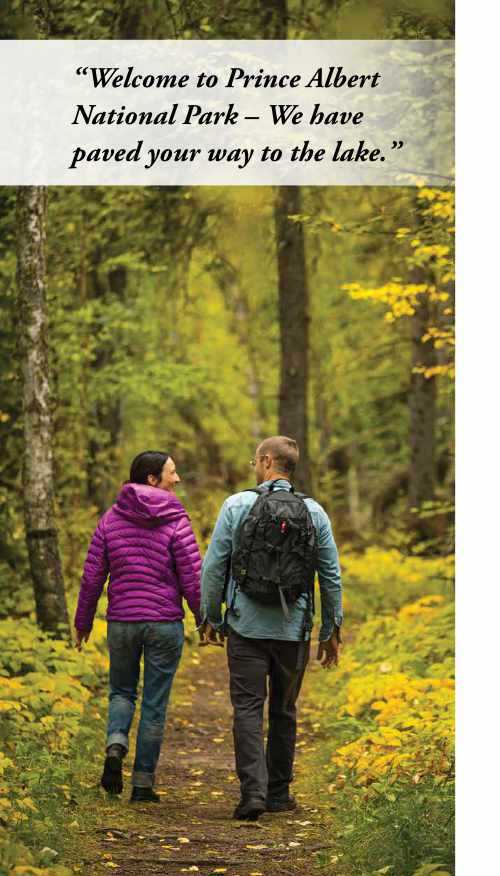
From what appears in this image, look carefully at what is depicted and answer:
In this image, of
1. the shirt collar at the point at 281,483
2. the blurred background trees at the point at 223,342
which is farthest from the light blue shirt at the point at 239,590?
the blurred background trees at the point at 223,342

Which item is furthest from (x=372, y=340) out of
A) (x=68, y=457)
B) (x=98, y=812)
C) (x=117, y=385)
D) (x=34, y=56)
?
(x=98, y=812)

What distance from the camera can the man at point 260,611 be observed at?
6414 millimetres

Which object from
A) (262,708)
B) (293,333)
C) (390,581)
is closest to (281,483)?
(262,708)

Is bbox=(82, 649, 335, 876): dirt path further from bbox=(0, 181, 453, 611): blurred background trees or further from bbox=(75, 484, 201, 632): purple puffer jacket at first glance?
bbox=(0, 181, 453, 611): blurred background trees

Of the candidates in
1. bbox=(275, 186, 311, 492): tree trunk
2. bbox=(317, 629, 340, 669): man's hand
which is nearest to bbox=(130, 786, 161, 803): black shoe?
bbox=(317, 629, 340, 669): man's hand

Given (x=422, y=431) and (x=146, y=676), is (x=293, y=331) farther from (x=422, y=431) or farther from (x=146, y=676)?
(x=146, y=676)

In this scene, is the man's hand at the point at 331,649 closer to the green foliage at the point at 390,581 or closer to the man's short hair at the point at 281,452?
the man's short hair at the point at 281,452

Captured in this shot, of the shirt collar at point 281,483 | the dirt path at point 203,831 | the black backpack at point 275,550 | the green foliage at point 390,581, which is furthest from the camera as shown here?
the green foliage at point 390,581

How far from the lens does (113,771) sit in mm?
6902

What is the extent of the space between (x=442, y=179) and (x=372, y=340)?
1401cm

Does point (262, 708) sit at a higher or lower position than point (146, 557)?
lower

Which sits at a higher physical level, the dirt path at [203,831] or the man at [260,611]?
the man at [260,611]

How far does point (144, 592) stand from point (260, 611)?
0.80 m

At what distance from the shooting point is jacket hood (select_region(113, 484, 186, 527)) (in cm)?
691
